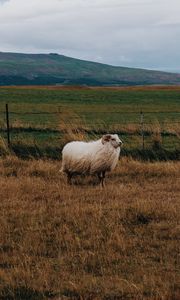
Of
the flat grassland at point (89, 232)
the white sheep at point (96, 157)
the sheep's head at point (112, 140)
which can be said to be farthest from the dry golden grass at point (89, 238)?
the sheep's head at point (112, 140)

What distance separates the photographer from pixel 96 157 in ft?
39.7

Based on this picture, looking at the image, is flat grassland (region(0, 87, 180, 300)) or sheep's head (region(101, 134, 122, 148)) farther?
sheep's head (region(101, 134, 122, 148))

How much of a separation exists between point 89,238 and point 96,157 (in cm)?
471

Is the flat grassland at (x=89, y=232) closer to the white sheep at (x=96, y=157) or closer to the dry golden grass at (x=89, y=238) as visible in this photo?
the dry golden grass at (x=89, y=238)

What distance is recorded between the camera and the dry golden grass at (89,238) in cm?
573

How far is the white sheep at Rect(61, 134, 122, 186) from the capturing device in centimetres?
1216

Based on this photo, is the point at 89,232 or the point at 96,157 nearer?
the point at 89,232

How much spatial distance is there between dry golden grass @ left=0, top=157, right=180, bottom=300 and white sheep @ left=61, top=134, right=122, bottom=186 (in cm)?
35

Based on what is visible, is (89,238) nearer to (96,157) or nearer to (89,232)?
(89,232)

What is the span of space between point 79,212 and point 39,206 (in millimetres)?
1045

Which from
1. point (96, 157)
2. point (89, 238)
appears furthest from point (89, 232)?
point (96, 157)

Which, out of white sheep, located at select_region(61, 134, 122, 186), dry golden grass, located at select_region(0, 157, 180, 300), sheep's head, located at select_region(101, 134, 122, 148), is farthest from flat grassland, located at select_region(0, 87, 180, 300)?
sheep's head, located at select_region(101, 134, 122, 148)

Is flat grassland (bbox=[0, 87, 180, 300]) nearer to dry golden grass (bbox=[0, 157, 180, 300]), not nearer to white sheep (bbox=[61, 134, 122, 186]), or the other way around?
dry golden grass (bbox=[0, 157, 180, 300])

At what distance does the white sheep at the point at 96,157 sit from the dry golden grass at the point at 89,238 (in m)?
0.35
